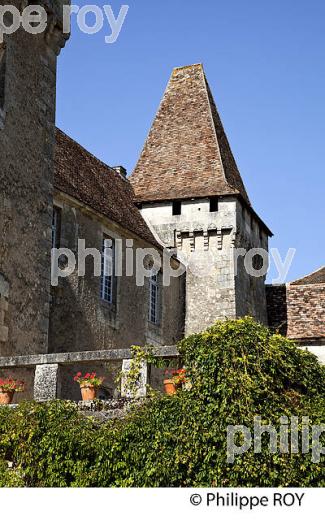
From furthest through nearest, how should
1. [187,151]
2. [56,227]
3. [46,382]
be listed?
[187,151] → [56,227] → [46,382]

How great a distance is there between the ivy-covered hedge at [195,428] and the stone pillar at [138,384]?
0.24 meters

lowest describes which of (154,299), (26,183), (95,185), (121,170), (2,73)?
(154,299)

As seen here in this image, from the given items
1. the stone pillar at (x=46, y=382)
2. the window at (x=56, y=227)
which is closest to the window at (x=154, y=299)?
the window at (x=56, y=227)

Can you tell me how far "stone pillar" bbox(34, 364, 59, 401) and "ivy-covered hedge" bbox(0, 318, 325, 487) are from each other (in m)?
0.37

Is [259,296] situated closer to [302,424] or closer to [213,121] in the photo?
[213,121]

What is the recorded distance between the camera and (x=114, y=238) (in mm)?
16906

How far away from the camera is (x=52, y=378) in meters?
9.74

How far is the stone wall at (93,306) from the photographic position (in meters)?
14.4

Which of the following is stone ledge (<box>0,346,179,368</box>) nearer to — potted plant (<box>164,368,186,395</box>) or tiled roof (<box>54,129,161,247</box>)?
potted plant (<box>164,368,186,395</box>)

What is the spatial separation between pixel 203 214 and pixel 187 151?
2.37m

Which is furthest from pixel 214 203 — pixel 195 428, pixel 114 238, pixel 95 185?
pixel 195 428

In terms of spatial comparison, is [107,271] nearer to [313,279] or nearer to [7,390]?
[7,390]

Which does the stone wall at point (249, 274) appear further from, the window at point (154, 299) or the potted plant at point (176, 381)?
the potted plant at point (176, 381)
